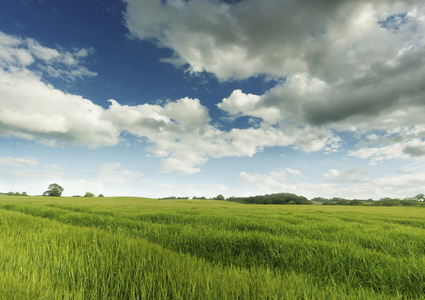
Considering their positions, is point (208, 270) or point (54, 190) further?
point (54, 190)

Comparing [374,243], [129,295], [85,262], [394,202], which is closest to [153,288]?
[129,295]

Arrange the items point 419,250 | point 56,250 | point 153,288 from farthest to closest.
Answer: point 419,250 → point 56,250 → point 153,288

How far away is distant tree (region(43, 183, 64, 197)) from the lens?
87938mm

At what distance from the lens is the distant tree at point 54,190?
87.9 m

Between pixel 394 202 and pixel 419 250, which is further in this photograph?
pixel 394 202

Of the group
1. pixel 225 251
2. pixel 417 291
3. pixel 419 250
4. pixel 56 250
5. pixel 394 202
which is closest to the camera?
pixel 417 291

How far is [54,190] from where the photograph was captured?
8944 centimetres

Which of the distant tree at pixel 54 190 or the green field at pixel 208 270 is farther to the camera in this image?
the distant tree at pixel 54 190

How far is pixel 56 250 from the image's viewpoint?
9.94 feet

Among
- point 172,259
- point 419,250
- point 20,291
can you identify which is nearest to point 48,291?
point 20,291

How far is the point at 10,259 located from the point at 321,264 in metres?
4.73

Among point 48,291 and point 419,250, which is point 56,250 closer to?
point 48,291

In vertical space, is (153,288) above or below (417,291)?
above

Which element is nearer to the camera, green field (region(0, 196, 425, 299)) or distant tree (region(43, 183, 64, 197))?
green field (region(0, 196, 425, 299))
